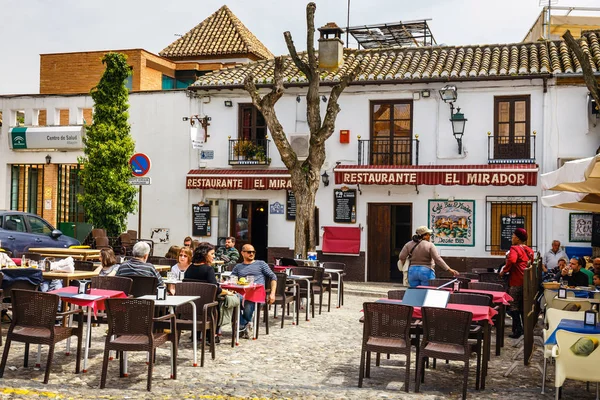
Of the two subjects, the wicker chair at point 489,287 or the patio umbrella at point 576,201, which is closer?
the wicker chair at point 489,287

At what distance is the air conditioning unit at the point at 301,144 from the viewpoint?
21609mm

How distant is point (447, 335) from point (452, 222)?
516 inches

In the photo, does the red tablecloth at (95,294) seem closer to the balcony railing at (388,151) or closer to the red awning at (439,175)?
the red awning at (439,175)

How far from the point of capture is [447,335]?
776 centimetres

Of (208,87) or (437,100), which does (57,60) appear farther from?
(437,100)

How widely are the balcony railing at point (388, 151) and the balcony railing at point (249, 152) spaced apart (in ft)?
9.35

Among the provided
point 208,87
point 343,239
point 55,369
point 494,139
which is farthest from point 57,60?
point 55,369

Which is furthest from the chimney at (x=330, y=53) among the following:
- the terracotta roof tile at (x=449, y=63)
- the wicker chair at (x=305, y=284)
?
the wicker chair at (x=305, y=284)

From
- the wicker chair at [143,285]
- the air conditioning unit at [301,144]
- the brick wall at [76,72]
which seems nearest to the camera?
the wicker chair at [143,285]

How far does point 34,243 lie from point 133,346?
11.9 metres

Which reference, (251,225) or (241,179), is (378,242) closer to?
(251,225)

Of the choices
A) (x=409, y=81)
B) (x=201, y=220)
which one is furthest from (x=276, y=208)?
(x=409, y=81)

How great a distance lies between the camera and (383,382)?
843 cm

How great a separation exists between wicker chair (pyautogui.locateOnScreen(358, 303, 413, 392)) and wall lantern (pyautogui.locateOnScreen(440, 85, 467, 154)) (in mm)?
13103
